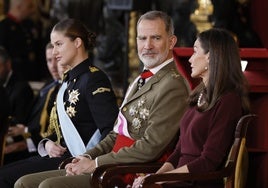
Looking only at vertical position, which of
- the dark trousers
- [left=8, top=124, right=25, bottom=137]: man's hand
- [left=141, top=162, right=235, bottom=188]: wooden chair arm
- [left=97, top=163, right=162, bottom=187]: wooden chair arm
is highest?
[left=141, top=162, right=235, bottom=188]: wooden chair arm

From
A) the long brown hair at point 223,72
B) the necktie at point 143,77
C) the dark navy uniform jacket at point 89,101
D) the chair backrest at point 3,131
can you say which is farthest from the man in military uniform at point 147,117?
the chair backrest at point 3,131

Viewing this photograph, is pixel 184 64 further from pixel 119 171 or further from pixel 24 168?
pixel 24 168

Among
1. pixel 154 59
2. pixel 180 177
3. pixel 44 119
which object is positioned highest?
pixel 154 59

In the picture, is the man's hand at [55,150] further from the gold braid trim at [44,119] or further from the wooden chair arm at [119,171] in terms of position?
the gold braid trim at [44,119]

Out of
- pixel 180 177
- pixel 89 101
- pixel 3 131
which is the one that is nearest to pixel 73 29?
pixel 89 101

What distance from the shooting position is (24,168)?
595 cm

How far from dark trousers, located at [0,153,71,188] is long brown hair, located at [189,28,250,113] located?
4.19ft

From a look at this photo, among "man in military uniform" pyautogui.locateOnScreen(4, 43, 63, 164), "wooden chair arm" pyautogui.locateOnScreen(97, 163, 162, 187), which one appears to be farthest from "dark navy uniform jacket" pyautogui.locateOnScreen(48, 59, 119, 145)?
"man in military uniform" pyautogui.locateOnScreen(4, 43, 63, 164)

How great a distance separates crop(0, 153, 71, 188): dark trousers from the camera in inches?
232

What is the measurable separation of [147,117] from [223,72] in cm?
62

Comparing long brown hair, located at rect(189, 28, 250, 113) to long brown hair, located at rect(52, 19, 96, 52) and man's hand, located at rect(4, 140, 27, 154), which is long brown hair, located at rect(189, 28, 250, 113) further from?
man's hand, located at rect(4, 140, 27, 154)

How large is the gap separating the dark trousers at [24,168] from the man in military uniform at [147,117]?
1.15 ft

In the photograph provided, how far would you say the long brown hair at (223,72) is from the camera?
16.2ft

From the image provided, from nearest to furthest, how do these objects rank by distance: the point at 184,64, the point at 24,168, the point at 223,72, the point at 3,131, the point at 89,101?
the point at 223,72, the point at 184,64, the point at 89,101, the point at 24,168, the point at 3,131
